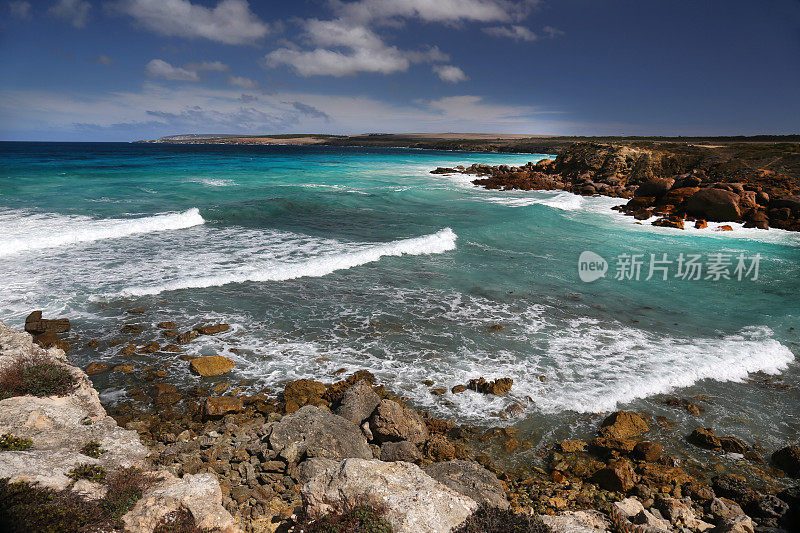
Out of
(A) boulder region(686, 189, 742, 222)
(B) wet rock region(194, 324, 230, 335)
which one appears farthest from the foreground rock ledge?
(A) boulder region(686, 189, 742, 222)

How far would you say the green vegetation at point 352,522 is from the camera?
4.07 metres

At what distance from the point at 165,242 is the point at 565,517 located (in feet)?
65.2

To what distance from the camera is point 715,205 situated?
93.4 ft

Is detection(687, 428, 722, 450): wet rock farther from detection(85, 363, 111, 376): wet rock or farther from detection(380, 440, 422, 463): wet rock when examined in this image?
detection(85, 363, 111, 376): wet rock

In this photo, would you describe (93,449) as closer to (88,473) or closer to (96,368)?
(88,473)

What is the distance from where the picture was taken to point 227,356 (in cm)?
977

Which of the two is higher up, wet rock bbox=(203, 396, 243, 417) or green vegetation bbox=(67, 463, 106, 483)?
green vegetation bbox=(67, 463, 106, 483)

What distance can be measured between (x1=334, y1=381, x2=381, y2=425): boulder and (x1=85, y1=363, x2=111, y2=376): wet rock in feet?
18.2

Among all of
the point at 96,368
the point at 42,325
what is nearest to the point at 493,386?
the point at 96,368

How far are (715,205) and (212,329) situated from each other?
3302 centimetres

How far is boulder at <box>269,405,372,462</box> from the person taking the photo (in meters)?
6.37

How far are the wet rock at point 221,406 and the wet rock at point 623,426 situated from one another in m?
6.85

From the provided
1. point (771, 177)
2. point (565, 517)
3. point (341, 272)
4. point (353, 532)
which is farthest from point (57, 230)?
point (771, 177)

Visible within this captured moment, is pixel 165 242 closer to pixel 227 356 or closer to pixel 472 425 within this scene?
pixel 227 356
